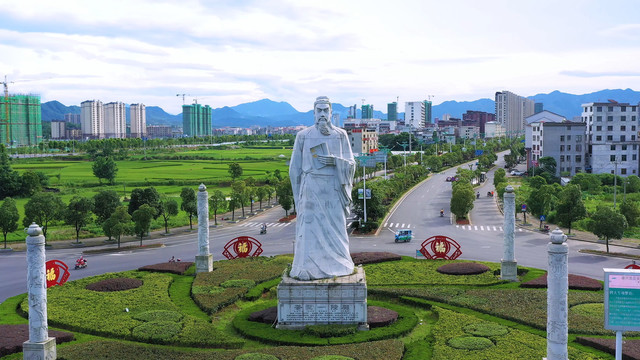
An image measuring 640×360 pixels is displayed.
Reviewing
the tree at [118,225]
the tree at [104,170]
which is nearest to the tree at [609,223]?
the tree at [118,225]

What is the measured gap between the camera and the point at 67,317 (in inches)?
826

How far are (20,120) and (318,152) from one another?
152601 millimetres

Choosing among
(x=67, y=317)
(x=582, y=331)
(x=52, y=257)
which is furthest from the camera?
(x=52, y=257)

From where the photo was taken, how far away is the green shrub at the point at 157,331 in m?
18.8

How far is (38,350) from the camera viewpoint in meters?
17.2

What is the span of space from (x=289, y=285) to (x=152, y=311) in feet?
18.8

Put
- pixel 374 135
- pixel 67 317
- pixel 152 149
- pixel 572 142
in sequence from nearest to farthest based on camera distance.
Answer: pixel 67 317 < pixel 572 142 < pixel 374 135 < pixel 152 149

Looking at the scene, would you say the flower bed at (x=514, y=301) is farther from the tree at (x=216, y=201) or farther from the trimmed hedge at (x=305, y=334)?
the tree at (x=216, y=201)

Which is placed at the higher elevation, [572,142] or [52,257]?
[572,142]

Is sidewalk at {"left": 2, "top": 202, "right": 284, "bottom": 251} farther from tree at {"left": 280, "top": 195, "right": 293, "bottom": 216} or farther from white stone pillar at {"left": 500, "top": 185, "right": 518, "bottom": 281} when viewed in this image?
white stone pillar at {"left": 500, "top": 185, "right": 518, "bottom": 281}

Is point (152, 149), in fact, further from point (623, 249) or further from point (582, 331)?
point (582, 331)

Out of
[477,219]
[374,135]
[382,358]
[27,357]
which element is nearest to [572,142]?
[477,219]

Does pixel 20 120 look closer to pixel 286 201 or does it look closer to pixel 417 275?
pixel 286 201

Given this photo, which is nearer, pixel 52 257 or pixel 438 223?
pixel 52 257
